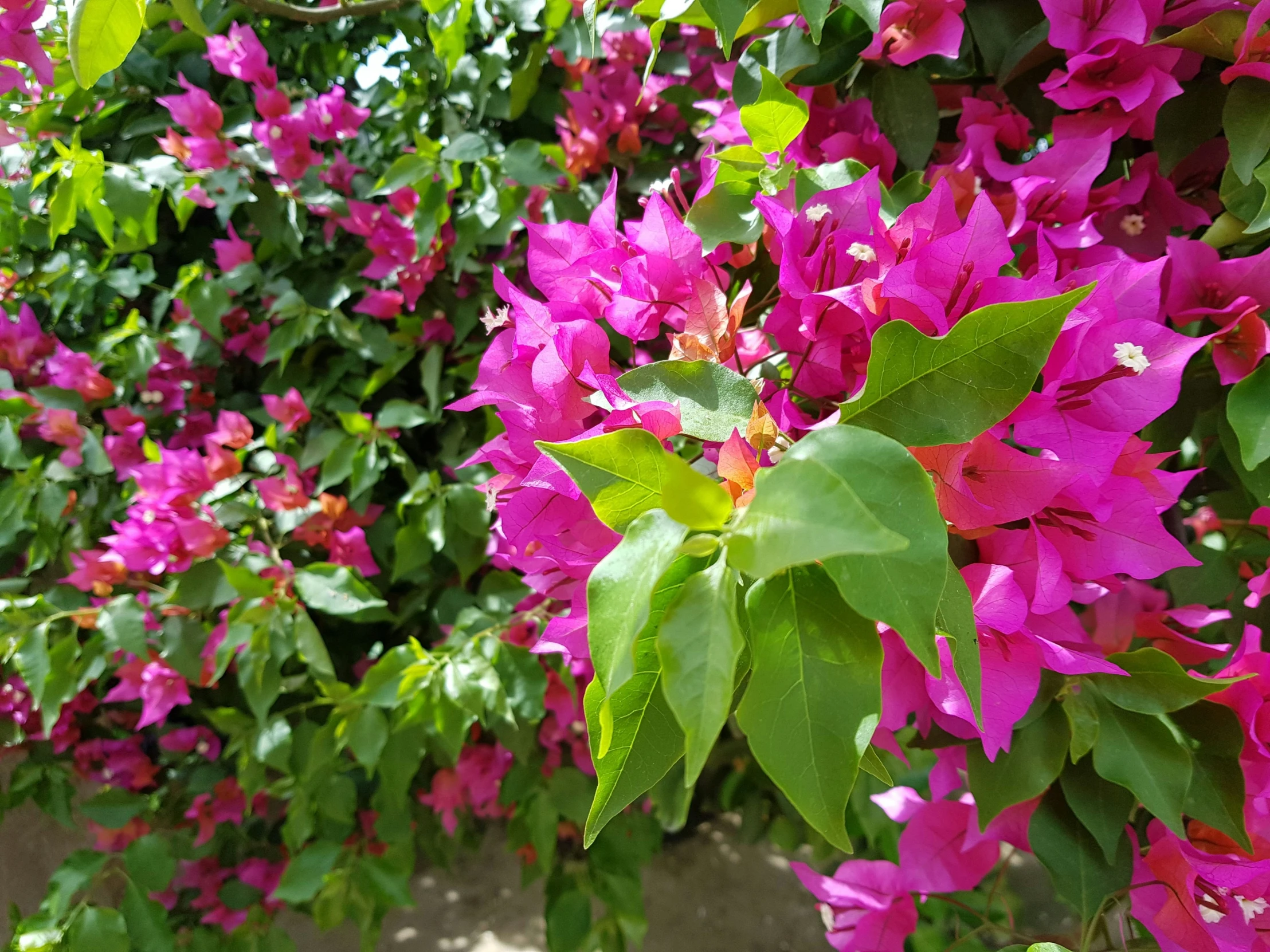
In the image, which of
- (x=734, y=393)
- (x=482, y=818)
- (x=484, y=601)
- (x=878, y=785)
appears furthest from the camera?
(x=482, y=818)

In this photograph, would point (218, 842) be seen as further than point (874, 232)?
Yes

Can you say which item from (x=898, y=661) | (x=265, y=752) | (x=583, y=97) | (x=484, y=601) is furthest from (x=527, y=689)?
(x=583, y=97)

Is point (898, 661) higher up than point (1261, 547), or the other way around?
point (898, 661)

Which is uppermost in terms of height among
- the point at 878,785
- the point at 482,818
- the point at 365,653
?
the point at 365,653

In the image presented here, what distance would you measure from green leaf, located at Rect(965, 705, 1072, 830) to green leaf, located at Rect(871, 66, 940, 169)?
15.0 inches

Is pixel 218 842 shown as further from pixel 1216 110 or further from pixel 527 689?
pixel 1216 110

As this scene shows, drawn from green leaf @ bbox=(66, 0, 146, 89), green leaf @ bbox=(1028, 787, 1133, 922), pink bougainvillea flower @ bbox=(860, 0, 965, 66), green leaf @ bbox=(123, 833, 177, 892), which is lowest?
green leaf @ bbox=(123, 833, 177, 892)

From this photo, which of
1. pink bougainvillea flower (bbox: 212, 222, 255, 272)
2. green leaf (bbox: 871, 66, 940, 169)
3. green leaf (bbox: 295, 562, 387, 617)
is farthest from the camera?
pink bougainvillea flower (bbox: 212, 222, 255, 272)

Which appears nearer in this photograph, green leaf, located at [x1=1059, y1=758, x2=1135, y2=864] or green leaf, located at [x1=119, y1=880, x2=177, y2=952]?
green leaf, located at [x1=1059, y1=758, x2=1135, y2=864]

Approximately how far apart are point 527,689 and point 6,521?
815 millimetres

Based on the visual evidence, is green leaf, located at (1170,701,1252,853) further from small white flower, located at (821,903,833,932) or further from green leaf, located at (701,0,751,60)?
green leaf, located at (701,0,751,60)

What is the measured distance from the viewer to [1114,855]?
0.47 metres

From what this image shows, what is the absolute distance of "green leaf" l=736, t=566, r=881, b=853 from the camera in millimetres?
247

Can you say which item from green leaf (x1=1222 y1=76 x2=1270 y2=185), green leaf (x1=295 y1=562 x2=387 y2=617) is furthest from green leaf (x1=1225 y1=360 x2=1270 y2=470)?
green leaf (x1=295 y1=562 x2=387 y2=617)
